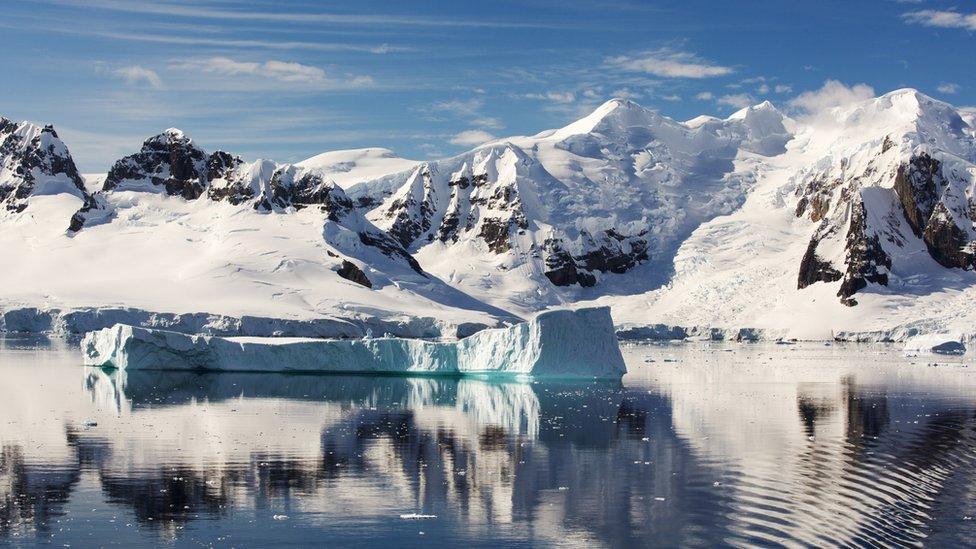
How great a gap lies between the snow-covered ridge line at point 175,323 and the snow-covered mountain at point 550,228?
1.44 metres

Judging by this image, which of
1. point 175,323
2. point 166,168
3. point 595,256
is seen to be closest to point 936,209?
point 595,256

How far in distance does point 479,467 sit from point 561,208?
147984 mm

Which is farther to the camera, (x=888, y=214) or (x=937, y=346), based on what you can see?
(x=888, y=214)

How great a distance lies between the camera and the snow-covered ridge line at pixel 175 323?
99.2 metres

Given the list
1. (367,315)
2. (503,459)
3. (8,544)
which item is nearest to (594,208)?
(367,315)

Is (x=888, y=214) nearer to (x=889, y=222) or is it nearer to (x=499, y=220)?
(x=889, y=222)

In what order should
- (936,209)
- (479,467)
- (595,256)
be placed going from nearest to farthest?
(479,467)
(936,209)
(595,256)

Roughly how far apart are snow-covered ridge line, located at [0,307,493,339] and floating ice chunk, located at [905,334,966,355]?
4885cm

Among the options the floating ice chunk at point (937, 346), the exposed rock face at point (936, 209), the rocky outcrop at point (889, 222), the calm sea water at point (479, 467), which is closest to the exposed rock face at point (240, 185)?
the rocky outcrop at point (889, 222)

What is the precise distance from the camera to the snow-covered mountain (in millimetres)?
120125

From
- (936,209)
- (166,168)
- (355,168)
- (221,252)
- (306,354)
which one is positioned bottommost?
(306,354)

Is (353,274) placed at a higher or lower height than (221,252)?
lower

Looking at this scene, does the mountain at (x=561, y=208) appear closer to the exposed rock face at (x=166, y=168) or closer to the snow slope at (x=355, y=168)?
the snow slope at (x=355, y=168)

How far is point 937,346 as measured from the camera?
303ft
